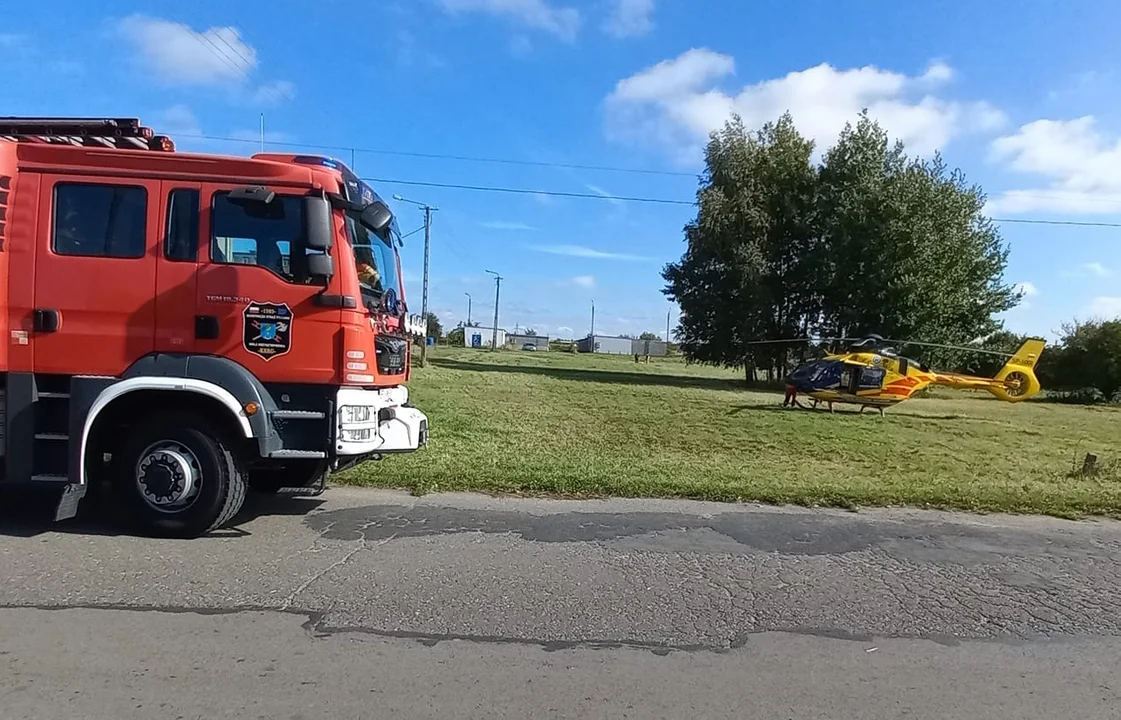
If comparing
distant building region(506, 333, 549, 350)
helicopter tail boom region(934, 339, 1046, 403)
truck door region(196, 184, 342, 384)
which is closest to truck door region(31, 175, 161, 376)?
truck door region(196, 184, 342, 384)

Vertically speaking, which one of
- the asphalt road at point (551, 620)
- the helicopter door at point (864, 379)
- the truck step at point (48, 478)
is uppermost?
the helicopter door at point (864, 379)

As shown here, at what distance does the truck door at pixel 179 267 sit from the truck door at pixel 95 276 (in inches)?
3.0

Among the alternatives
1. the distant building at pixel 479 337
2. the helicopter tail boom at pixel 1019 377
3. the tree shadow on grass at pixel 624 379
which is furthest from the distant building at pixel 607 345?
the helicopter tail boom at pixel 1019 377

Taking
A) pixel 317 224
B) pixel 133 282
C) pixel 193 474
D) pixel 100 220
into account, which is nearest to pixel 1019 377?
pixel 317 224

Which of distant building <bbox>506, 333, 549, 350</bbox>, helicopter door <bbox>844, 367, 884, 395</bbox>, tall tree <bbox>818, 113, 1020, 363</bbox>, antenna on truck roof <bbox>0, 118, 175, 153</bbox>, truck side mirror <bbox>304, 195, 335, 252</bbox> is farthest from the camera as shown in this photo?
distant building <bbox>506, 333, 549, 350</bbox>

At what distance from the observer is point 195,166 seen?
20.8 feet

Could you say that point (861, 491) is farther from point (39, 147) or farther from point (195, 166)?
point (39, 147)

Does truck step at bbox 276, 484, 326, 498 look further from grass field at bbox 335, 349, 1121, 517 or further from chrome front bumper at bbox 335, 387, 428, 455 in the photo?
grass field at bbox 335, 349, 1121, 517

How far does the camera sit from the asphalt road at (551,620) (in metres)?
3.87

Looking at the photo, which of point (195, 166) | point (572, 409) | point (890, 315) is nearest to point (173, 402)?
point (195, 166)

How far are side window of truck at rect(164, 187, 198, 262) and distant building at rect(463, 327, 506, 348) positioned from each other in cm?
10774

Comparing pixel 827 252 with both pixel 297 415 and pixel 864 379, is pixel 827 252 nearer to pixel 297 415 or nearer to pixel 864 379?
pixel 864 379

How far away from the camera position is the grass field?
8828mm

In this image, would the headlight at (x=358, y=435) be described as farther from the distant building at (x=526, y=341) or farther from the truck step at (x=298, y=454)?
the distant building at (x=526, y=341)
